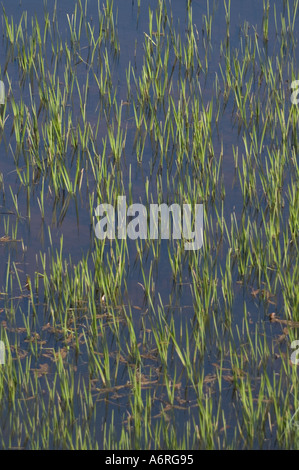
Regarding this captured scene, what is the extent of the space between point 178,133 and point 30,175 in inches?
33.5

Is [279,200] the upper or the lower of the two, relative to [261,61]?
lower

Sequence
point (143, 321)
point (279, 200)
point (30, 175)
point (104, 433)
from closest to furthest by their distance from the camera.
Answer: point (104, 433)
point (143, 321)
point (279, 200)
point (30, 175)

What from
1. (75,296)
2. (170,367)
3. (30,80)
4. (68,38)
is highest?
(68,38)

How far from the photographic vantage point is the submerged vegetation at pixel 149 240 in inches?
136

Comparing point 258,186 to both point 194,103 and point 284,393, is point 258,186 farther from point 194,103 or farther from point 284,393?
point 284,393

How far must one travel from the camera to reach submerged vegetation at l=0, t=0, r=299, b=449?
3.46 meters

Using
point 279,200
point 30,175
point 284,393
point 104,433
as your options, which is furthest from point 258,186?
point 104,433

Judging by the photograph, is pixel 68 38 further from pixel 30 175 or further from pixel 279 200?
pixel 279 200

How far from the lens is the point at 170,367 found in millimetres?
3689

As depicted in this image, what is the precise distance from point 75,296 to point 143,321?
1.04ft

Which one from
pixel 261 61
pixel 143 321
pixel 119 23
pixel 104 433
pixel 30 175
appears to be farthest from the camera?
pixel 119 23

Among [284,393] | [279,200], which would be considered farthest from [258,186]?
[284,393]

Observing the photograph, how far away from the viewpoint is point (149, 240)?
14.4 ft

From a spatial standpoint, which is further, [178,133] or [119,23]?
[119,23]
